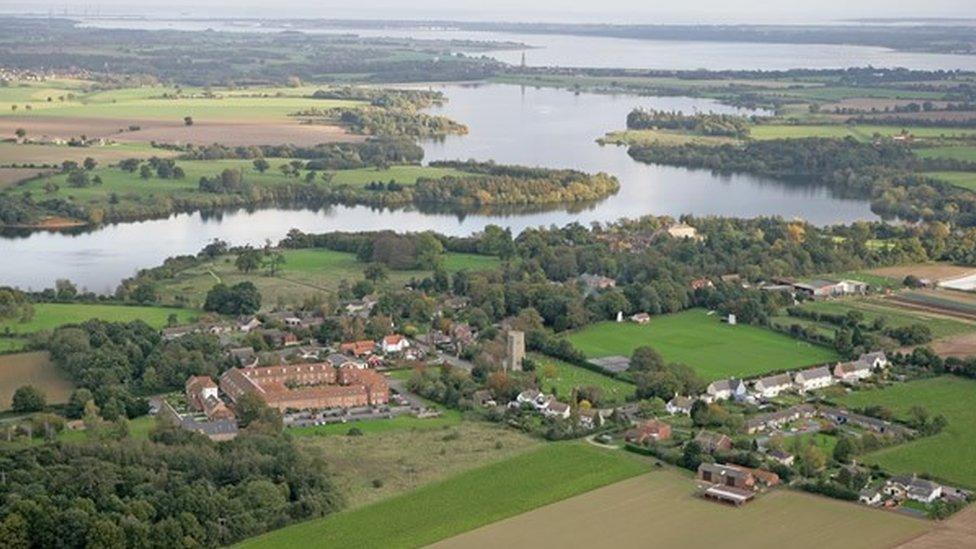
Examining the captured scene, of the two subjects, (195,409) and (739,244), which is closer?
(195,409)

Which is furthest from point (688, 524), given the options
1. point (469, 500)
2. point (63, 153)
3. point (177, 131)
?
point (177, 131)

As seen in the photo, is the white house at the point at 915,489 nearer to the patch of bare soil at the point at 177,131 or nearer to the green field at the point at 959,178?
the green field at the point at 959,178

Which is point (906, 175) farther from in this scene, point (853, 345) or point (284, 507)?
point (284, 507)

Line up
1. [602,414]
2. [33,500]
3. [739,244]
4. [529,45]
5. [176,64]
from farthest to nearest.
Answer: [529,45] → [176,64] → [739,244] → [602,414] → [33,500]

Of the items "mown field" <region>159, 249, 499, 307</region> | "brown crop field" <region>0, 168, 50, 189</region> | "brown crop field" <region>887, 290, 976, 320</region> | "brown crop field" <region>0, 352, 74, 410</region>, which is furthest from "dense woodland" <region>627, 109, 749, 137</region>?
"brown crop field" <region>0, 352, 74, 410</region>

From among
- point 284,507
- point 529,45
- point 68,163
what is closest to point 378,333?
point 284,507

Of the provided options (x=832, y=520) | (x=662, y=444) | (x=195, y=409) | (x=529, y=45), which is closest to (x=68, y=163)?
(x=195, y=409)

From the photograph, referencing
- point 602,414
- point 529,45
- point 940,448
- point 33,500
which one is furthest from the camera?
point 529,45
